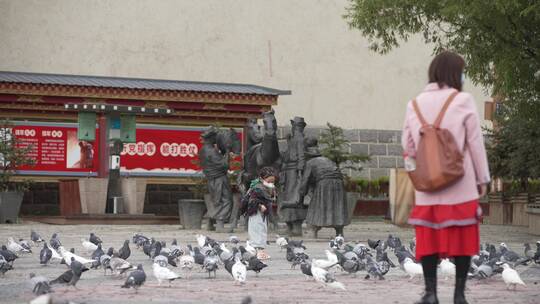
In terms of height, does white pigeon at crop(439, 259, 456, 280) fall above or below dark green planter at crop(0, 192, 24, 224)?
below

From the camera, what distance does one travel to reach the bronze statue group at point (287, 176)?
779 inches

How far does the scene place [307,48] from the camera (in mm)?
33781

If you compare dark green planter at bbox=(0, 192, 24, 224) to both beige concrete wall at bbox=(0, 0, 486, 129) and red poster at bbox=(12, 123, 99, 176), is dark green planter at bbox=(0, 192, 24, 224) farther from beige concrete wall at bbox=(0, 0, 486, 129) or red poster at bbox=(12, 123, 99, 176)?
beige concrete wall at bbox=(0, 0, 486, 129)

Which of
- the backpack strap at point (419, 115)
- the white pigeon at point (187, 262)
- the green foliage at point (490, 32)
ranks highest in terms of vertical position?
the green foliage at point (490, 32)

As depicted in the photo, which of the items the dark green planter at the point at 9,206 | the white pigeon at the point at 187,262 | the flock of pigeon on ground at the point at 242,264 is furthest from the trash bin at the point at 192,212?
the white pigeon at the point at 187,262

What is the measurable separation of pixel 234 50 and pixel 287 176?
1280cm

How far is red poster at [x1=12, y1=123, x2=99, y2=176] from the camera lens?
29.7 m

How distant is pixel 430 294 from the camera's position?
7.90 metres

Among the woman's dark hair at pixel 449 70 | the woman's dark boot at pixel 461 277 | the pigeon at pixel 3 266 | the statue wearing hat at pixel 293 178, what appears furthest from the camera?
the statue wearing hat at pixel 293 178

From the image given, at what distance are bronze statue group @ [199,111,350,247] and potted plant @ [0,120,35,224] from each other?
18.2 feet

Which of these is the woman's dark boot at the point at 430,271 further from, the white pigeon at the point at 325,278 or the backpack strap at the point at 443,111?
the white pigeon at the point at 325,278

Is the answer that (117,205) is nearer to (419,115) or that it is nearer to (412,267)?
(412,267)

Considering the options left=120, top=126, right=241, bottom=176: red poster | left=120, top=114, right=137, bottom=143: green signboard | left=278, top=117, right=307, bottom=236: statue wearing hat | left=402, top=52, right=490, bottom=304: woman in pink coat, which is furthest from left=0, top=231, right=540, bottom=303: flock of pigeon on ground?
left=120, top=126, right=241, bottom=176: red poster

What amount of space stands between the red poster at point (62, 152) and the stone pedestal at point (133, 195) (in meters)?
1.31
